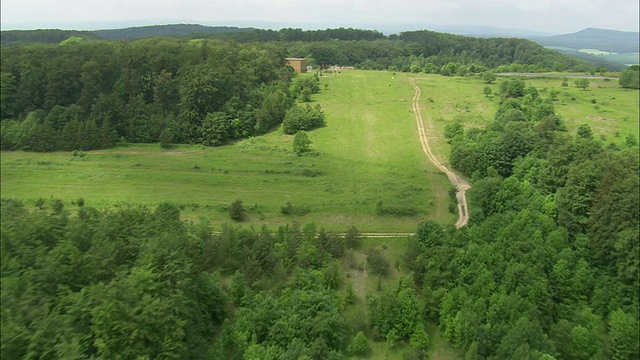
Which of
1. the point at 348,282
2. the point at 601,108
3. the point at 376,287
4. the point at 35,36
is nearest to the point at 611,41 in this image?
the point at 601,108

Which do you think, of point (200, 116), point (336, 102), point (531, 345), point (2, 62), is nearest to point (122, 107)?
point (200, 116)

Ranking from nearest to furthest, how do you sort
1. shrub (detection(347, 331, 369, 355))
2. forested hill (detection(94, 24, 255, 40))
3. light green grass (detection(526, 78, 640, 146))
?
1. shrub (detection(347, 331, 369, 355))
2. light green grass (detection(526, 78, 640, 146))
3. forested hill (detection(94, 24, 255, 40))

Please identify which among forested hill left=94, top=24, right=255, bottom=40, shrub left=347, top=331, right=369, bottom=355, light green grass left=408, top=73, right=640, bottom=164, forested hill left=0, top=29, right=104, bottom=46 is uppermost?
forested hill left=94, top=24, right=255, bottom=40

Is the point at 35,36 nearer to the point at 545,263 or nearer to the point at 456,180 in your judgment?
the point at 456,180

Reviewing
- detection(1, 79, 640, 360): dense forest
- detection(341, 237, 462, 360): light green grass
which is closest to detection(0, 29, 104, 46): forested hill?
detection(1, 79, 640, 360): dense forest

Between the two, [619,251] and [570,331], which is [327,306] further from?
[619,251]

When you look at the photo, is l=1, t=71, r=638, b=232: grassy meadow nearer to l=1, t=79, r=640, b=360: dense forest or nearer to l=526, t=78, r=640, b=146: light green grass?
l=526, t=78, r=640, b=146: light green grass

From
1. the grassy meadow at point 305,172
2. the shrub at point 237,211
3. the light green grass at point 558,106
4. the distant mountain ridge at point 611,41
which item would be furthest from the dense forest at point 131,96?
the distant mountain ridge at point 611,41
